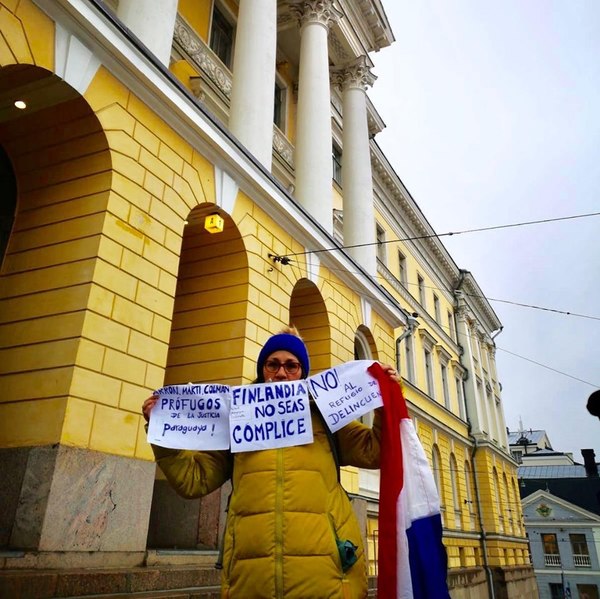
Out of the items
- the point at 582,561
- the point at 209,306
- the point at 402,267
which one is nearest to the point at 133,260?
the point at 209,306

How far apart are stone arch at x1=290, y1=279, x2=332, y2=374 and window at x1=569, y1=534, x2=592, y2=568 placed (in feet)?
148

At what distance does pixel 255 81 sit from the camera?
9961 mm

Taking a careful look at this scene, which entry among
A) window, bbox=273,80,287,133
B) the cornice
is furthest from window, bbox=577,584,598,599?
window, bbox=273,80,287,133

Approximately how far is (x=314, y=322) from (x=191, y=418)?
7772 millimetres

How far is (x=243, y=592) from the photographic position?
2.32 meters

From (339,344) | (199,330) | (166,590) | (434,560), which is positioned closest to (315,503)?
(434,560)

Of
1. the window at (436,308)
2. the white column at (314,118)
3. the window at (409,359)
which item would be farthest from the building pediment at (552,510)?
the white column at (314,118)

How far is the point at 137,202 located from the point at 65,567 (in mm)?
3913

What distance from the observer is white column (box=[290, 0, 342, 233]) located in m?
11.9

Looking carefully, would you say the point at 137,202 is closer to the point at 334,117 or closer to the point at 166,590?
the point at 166,590

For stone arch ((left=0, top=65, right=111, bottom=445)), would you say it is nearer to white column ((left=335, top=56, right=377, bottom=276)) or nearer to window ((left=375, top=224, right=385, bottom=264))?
white column ((left=335, top=56, right=377, bottom=276))

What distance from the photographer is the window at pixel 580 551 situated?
43688 mm

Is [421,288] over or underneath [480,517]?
over

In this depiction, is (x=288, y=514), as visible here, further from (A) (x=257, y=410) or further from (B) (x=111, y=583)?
(B) (x=111, y=583)
